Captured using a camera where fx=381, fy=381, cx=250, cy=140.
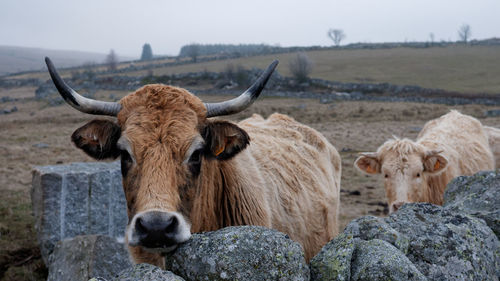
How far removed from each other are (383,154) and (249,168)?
3.63 meters

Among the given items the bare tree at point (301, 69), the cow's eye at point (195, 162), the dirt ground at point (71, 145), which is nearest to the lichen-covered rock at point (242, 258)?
the cow's eye at point (195, 162)

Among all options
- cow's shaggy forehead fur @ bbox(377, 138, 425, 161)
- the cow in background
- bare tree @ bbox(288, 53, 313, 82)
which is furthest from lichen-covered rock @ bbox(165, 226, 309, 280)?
bare tree @ bbox(288, 53, 313, 82)

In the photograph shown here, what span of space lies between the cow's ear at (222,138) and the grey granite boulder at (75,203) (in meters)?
4.12

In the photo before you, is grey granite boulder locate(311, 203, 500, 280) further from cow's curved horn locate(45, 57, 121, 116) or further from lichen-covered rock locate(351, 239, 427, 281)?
cow's curved horn locate(45, 57, 121, 116)

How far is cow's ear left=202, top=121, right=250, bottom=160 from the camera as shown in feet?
11.6

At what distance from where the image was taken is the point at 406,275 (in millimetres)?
2051

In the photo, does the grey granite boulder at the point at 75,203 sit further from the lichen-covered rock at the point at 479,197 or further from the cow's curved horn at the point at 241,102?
the lichen-covered rock at the point at 479,197

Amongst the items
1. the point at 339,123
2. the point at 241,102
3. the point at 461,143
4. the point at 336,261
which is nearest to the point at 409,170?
the point at 461,143

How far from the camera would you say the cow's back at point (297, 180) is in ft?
15.0

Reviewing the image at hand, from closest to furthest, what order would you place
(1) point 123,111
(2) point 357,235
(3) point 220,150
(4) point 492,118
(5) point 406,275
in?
(5) point 406,275
(2) point 357,235
(1) point 123,111
(3) point 220,150
(4) point 492,118

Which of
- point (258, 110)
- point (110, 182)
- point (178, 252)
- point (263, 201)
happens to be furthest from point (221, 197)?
point (258, 110)

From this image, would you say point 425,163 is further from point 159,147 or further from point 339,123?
point 339,123

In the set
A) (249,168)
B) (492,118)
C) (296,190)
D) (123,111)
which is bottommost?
(492,118)

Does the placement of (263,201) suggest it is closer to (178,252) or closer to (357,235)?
(357,235)
